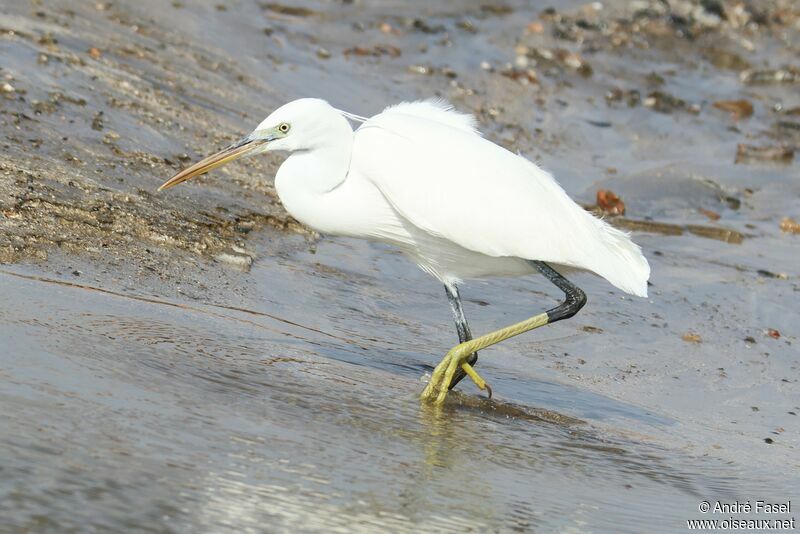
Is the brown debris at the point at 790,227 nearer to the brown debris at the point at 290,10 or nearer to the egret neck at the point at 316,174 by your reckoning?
the egret neck at the point at 316,174

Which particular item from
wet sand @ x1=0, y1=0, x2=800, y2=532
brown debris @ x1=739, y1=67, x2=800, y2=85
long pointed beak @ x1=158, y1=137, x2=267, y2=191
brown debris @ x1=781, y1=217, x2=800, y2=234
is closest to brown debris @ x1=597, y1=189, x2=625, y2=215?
wet sand @ x1=0, y1=0, x2=800, y2=532

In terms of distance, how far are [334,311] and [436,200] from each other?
4.03 feet

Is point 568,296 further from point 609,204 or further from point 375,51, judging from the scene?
point 375,51

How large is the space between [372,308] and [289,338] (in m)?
1.01

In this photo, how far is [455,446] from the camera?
5.04 metres

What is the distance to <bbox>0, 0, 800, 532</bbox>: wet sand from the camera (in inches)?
168

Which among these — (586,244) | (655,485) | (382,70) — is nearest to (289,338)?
(586,244)

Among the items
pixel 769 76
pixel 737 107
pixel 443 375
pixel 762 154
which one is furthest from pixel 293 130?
pixel 769 76

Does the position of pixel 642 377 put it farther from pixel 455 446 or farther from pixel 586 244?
pixel 455 446

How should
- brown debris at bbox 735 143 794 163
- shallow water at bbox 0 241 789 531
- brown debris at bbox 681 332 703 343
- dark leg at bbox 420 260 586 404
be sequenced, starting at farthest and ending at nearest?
brown debris at bbox 735 143 794 163, brown debris at bbox 681 332 703 343, dark leg at bbox 420 260 586 404, shallow water at bbox 0 241 789 531

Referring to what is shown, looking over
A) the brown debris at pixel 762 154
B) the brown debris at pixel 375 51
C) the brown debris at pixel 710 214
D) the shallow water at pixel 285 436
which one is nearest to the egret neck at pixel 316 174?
the shallow water at pixel 285 436

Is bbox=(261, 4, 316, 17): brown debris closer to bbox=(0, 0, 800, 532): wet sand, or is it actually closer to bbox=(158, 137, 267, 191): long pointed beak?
bbox=(0, 0, 800, 532): wet sand

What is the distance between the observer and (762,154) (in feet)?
38.3

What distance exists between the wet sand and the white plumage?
2.19ft
